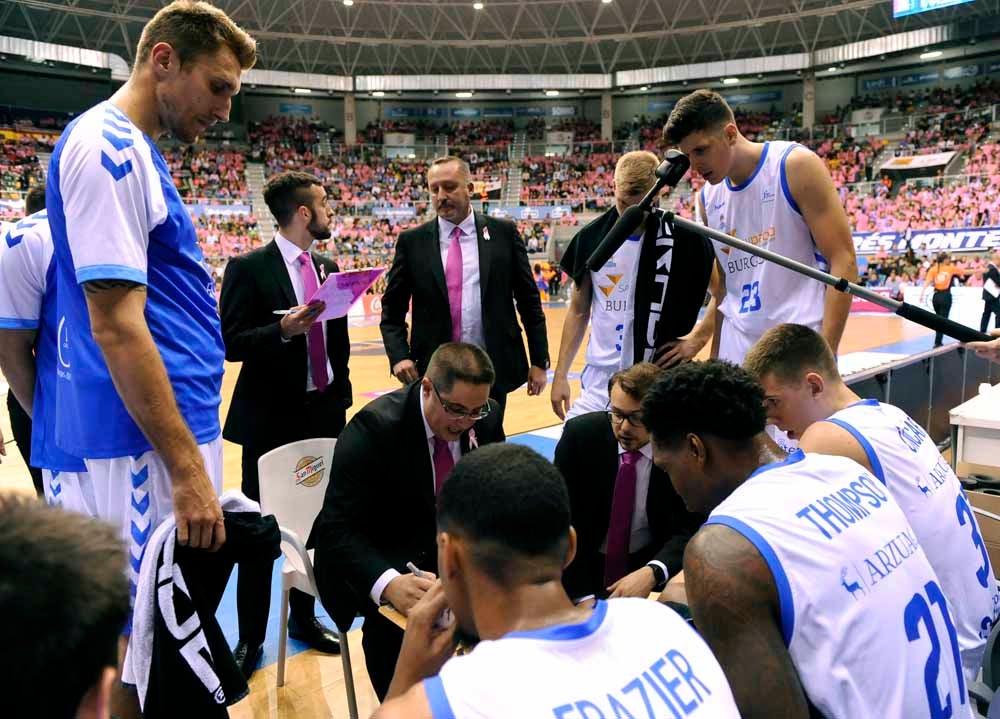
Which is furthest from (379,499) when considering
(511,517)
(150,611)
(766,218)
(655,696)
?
(766,218)

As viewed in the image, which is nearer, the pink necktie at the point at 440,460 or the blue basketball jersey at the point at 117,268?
the blue basketball jersey at the point at 117,268

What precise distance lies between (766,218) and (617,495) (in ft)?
3.83

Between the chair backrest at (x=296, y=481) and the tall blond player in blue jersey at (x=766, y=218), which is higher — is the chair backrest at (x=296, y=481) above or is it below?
below

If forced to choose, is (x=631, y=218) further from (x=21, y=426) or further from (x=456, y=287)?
(x=21, y=426)

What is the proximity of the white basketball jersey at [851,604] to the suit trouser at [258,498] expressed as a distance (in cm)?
182

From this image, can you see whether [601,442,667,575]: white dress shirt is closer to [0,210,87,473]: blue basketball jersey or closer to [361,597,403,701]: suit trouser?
[361,597,403,701]: suit trouser

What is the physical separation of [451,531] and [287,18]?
3162cm

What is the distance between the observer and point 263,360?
329 cm

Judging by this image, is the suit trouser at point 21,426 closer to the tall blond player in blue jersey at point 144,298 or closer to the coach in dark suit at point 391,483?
the coach in dark suit at point 391,483

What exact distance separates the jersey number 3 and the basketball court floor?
204cm

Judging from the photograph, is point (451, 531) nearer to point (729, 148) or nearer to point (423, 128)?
point (729, 148)

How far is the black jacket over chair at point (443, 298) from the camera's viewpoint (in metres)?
3.54

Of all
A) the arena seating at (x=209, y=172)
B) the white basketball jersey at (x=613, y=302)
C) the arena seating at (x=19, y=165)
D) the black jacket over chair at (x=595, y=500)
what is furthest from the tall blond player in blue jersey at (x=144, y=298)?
the arena seating at (x=209, y=172)

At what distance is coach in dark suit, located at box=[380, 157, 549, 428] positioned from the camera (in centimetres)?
353
